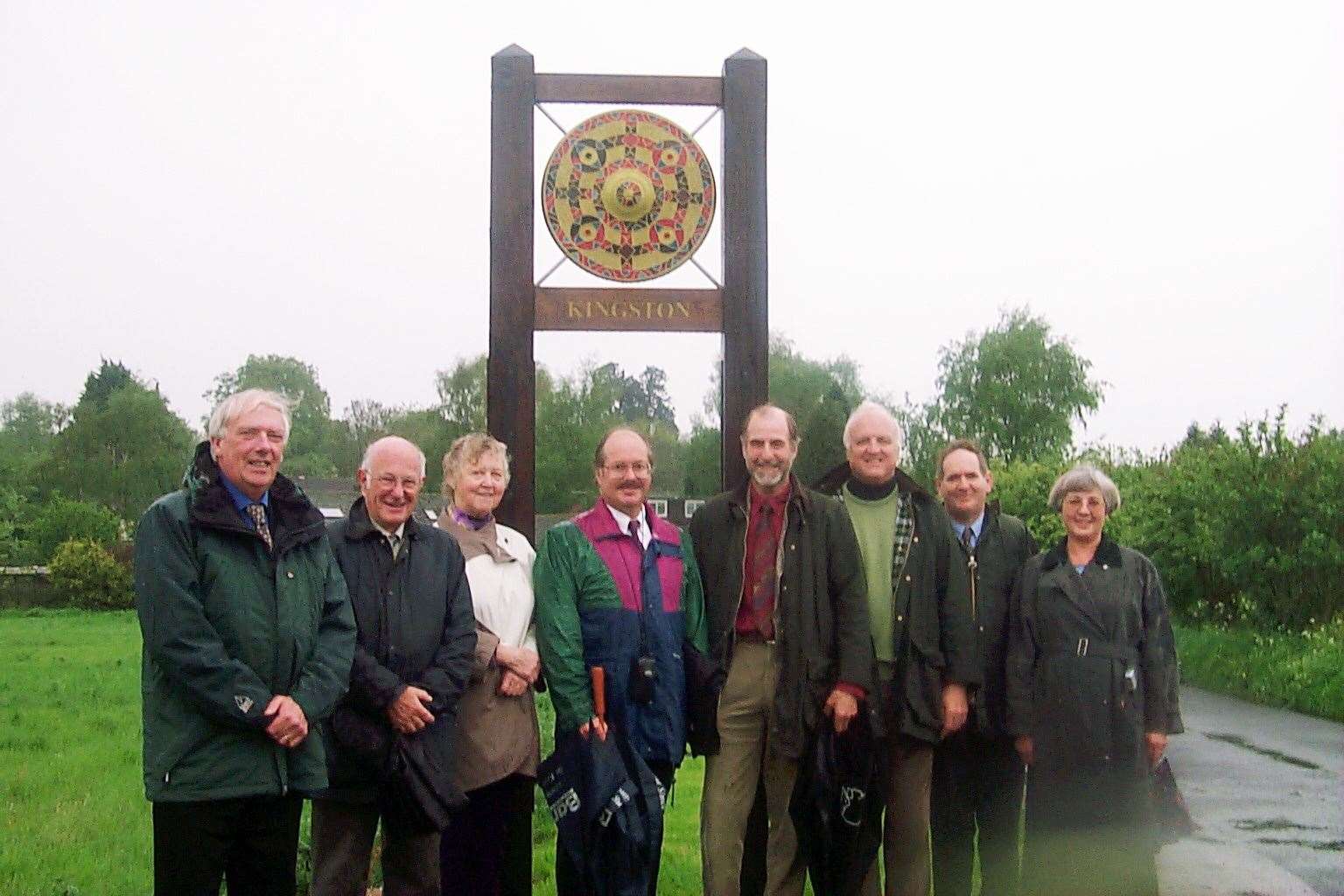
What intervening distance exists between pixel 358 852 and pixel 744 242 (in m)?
3.41

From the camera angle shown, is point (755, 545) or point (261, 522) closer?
point (261, 522)

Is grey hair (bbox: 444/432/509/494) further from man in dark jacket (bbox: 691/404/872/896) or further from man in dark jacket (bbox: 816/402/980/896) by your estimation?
man in dark jacket (bbox: 816/402/980/896)

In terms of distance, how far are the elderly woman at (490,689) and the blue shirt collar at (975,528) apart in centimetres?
175

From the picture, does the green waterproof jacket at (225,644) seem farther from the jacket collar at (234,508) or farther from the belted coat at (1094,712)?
the belted coat at (1094,712)

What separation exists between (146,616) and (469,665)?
3.76ft

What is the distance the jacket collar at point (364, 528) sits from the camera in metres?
4.43

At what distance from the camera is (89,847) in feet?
24.1

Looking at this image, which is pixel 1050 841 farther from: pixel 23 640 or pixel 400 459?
pixel 23 640

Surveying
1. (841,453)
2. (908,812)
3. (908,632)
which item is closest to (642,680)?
(908,632)

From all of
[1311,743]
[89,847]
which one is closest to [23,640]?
[89,847]

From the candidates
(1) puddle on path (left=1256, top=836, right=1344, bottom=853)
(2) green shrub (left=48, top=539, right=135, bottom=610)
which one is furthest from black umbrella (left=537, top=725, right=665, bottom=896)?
(2) green shrub (left=48, top=539, right=135, bottom=610)

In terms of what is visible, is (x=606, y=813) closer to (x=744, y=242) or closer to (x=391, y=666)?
(x=391, y=666)

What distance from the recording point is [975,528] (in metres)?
5.29

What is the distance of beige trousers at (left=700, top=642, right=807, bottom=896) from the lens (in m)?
4.79
